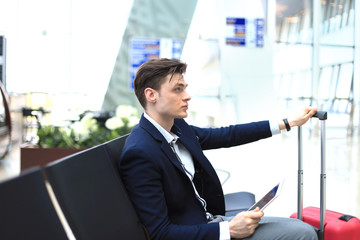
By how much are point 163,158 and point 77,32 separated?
666 centimetres

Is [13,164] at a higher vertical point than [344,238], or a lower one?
lower

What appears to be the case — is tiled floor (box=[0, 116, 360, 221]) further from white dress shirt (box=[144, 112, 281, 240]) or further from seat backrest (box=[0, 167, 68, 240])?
seat backrest (box=[0, 167, 68, 240])

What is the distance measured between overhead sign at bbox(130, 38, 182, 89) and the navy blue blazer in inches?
231

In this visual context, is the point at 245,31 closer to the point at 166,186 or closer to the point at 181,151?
the point at 181,151

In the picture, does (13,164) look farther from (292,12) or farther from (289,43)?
(292,12)

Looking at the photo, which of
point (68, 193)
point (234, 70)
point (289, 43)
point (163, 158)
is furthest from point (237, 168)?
point (289, 43)

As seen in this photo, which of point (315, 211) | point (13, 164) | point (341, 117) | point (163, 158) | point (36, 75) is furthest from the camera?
point (341, 117)

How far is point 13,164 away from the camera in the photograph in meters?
5.84

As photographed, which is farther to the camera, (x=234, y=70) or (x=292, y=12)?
(x=292, y=12)

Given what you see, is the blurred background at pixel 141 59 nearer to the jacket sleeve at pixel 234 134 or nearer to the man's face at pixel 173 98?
the jacket sleeve at pixel 234 134

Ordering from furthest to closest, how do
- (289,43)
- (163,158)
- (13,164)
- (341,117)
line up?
(341,117) → (289,43) → (13,164) → (163,158)

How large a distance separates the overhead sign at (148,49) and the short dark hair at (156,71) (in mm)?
5914

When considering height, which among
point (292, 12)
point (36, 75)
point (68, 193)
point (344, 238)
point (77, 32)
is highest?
point (292, 12)

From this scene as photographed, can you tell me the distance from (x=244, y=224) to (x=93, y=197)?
1.80 feet
